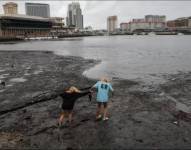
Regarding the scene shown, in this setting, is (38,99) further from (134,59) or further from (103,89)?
(134,59)

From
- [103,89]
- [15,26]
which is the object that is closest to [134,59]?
[103,89]

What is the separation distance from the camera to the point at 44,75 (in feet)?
81.5

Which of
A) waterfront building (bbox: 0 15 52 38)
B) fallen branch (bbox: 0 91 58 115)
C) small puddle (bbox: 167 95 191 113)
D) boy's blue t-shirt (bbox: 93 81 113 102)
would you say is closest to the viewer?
boy's blue t-shirt (bbox: 93 81 113 102)

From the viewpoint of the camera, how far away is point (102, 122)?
11602 mm

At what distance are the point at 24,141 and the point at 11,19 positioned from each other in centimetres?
18456

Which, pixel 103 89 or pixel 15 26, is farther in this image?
pixel 15 26

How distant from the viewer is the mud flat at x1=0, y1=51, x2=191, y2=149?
9703 mm

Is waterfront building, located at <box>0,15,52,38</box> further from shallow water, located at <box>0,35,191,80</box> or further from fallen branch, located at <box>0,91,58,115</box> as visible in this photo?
fallen branch, located at <box>0,91,58,115</box>

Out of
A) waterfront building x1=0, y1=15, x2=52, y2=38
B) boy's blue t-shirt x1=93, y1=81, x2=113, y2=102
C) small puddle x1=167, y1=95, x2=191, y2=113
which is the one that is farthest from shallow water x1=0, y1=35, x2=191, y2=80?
waterfront building x1=0, y1=15, x2=52, y2=38

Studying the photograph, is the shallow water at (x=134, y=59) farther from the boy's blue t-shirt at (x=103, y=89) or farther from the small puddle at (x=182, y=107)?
the boy's blue t-shirt at (x=103, y=89)

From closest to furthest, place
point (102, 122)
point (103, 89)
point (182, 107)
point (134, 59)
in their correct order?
point (103, 89) → point (102, 122) → point (182, 107) → point (134, 59)

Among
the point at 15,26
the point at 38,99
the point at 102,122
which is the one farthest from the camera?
the point at 15,26

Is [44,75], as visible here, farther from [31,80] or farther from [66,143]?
[66,143]

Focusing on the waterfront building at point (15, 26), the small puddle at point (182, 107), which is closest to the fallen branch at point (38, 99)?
the small puddle at point (182, 107)
